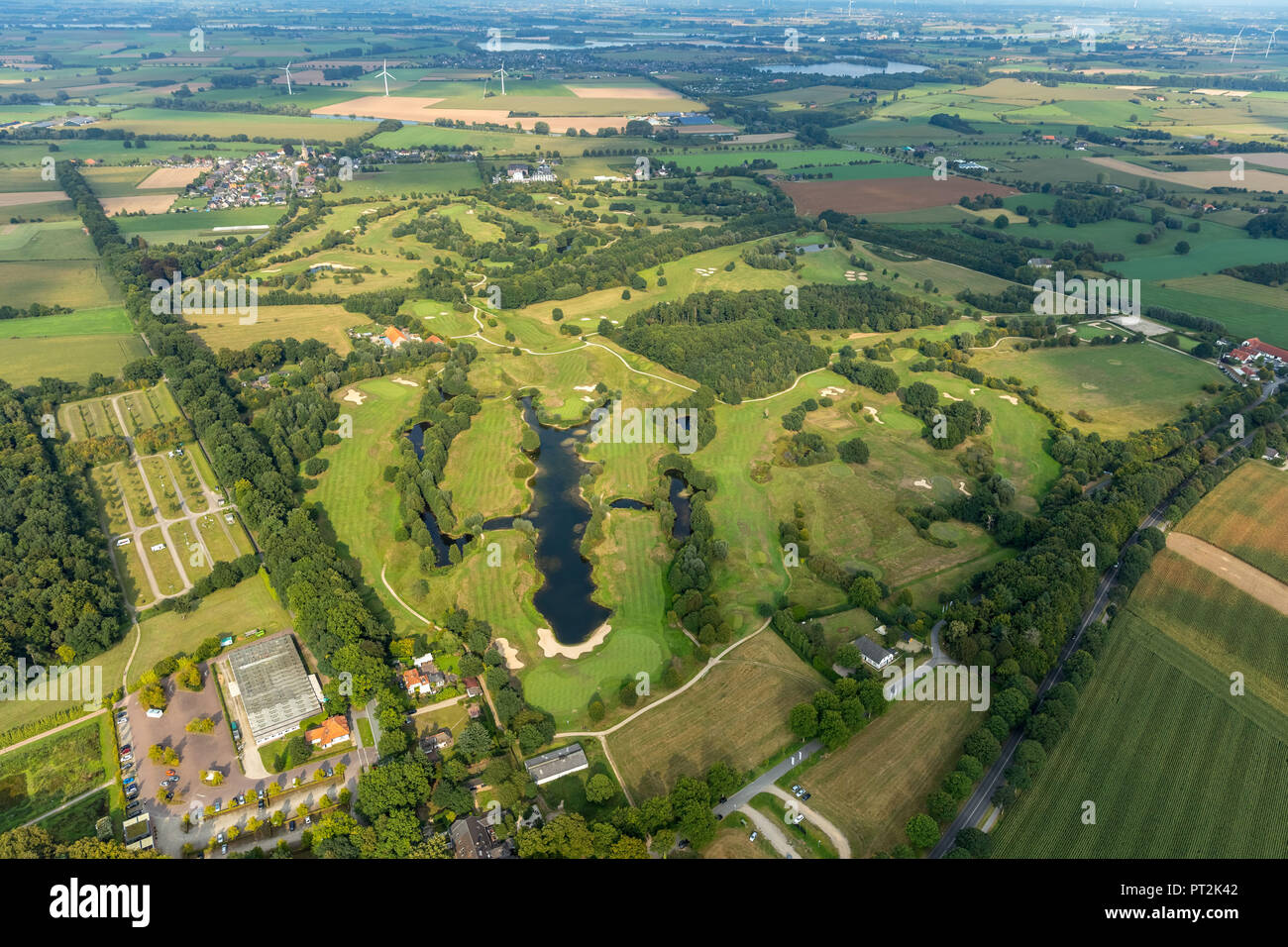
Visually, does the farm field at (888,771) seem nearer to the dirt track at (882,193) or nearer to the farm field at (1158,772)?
the farm field at (1158,772)

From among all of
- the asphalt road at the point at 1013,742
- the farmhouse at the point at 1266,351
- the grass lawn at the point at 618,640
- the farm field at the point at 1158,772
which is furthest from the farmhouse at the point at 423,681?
the farmhouse at the point at 1266,351

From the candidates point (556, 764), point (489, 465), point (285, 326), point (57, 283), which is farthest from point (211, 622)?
point (57, 283)

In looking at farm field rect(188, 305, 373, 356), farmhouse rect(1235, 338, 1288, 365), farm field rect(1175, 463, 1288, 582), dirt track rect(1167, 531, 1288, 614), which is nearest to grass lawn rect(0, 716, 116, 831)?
farm field rect(188, 305, 373, 356)

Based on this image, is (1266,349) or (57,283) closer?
(1266,349)

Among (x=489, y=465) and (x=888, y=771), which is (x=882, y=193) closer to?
(x=489, y=465)

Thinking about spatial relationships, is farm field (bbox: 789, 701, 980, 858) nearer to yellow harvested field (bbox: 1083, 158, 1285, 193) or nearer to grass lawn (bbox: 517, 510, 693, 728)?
grass lawn (bbox: 517, 510, 693, 728)

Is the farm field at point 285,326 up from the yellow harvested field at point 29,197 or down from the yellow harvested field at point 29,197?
down

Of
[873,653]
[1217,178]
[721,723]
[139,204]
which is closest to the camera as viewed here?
[721,723]
